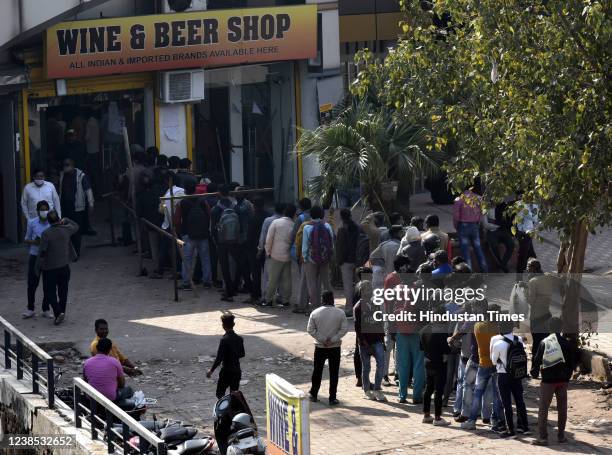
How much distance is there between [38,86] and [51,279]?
5.40m

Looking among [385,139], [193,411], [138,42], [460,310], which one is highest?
[138,42]

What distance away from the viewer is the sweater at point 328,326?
15055mm

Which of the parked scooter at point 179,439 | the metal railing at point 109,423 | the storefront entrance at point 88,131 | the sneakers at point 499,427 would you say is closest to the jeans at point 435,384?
the sneakers at point 499,427

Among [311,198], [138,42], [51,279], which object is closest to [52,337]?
[51,279]

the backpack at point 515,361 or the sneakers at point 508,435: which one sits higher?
the backpack at point 515,361

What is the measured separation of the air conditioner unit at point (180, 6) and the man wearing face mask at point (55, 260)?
6.24 metres

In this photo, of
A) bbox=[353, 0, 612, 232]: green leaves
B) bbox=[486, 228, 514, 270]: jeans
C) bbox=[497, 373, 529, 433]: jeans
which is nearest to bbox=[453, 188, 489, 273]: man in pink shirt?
bbox=[486, 228, 514, 270]: jeans

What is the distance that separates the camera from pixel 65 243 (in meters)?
18.2

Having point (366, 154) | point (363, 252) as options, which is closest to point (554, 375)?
point (363, 252)

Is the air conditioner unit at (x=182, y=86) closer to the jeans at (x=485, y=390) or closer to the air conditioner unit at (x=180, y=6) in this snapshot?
the air conditioner unit at (x=180, y=6)

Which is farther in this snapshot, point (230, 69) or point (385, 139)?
point (230, 69)

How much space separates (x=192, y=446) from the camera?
12.4m

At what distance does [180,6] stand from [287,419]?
13.4 meters

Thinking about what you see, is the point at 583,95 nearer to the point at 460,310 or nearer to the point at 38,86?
the point at 460,310
